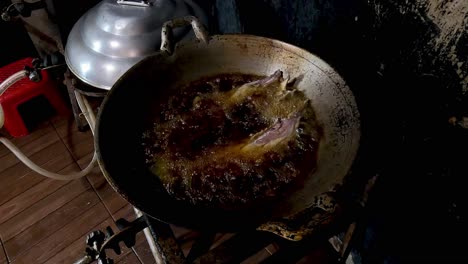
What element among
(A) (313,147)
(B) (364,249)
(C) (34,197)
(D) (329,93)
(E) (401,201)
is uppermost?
(D) (329,93)

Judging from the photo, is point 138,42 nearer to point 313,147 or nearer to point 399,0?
point 313,147

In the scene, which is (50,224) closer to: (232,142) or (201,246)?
(201,246)

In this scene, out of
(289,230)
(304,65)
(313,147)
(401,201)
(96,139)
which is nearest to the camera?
(289,230)

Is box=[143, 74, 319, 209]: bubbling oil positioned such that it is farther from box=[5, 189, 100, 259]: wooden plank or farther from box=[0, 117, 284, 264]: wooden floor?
box=[5, 189, 100, 259]: wooden plank

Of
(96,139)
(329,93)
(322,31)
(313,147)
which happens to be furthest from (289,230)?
(322,31)

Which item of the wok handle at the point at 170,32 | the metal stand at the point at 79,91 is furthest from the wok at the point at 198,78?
the metal stand at the point at 79,91

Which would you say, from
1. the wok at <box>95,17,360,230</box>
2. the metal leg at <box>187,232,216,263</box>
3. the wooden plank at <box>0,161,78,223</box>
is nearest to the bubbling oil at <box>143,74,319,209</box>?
the wok at <box>95,17,360,230</box>

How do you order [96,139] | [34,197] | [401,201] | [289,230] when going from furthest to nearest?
1. [34,197]
2. [401,201]
3. [96,139]
4. [289,230]
